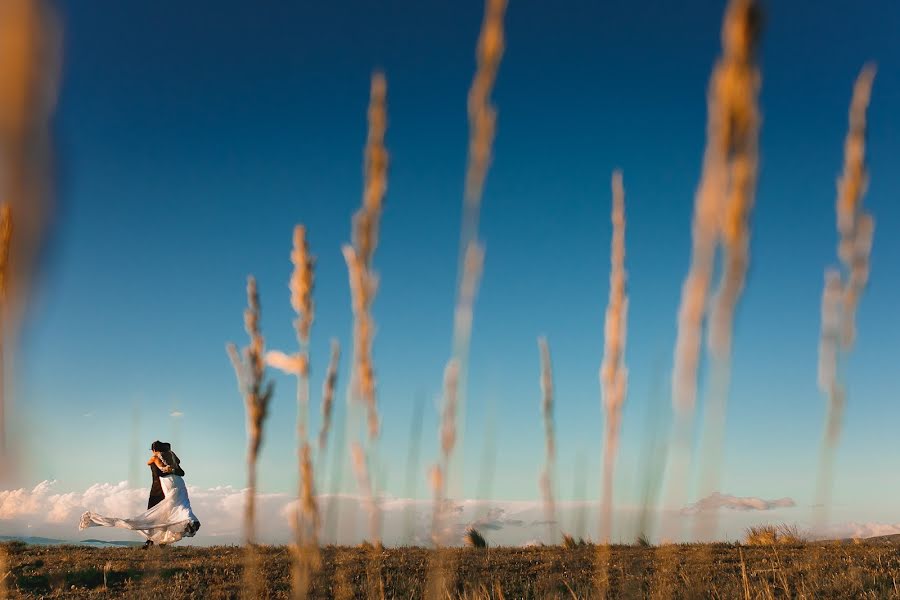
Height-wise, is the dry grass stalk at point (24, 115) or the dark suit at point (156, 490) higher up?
the dry grass stalk at point (24, 115)

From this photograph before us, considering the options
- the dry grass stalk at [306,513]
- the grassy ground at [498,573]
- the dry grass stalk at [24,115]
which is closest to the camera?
the dry grass stalk at [24,115]

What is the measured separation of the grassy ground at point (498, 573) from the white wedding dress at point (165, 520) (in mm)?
3364

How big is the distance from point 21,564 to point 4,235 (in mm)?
9231

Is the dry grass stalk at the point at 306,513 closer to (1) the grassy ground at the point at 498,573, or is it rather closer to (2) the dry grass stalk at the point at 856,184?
(2) the dry grass stalk at the point at 856,184

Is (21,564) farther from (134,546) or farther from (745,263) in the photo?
(745,263)

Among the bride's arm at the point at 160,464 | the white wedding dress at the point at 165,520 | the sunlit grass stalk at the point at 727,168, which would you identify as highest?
the sunlit grass stalk at the point at 727,168

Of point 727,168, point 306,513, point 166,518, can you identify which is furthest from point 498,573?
point 166,518

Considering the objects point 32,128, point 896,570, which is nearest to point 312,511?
point 32,128

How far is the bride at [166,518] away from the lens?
13.5 m

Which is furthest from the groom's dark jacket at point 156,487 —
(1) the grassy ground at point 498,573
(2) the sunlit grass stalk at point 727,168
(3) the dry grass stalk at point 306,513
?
(2) the sunlit grass stalk at point 727,168

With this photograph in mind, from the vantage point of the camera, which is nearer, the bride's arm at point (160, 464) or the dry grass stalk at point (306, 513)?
the dry grass stalk at point (306, 513)

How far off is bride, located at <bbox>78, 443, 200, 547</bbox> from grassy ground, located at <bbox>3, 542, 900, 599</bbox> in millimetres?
3366

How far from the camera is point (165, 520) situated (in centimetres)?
1355

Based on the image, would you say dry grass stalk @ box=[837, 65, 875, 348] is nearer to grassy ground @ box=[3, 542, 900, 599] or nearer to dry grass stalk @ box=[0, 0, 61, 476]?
dry grass stalk @ box=[0, 0, 61, 476]
